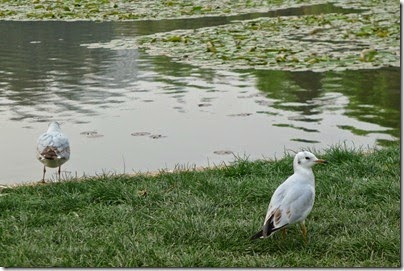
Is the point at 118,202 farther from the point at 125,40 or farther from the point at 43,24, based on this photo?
the point at 43,24

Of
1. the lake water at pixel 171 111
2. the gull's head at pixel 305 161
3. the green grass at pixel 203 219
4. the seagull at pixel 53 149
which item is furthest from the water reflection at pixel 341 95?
the gull's head at pixel 305 161

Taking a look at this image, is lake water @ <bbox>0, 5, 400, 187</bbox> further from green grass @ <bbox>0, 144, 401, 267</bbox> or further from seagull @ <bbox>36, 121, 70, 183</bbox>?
green grass @ <bbox>0, 144, 401, 267</bbox>

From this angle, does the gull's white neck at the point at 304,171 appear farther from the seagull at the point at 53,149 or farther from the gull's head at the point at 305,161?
the seagull at the point at 53,149

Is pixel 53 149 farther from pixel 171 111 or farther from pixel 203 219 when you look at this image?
pixel 171 111

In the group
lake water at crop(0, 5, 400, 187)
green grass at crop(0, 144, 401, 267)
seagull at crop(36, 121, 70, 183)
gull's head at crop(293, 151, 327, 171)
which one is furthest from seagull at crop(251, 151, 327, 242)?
lake water at crop(0, 5, 400, 187)

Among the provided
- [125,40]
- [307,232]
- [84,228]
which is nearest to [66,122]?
[84,228]

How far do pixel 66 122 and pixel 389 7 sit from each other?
10978 mm

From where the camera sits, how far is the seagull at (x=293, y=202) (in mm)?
4184

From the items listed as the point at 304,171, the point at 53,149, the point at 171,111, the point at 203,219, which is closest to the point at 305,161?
the point at 304,171

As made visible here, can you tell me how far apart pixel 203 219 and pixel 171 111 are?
13.1 ft

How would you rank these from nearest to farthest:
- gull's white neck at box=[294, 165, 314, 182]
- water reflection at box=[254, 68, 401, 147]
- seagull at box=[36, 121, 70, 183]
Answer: gull's white neck at box=[294, 165, 314, 182] < seagull at box=[36, 121, 70, 183] < water reflection at box=[254, 68, 401, 147]

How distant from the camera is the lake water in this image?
7066 millimetres

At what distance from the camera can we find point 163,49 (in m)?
12.9

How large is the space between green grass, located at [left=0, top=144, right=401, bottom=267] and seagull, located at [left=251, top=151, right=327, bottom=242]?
0.58 feet
